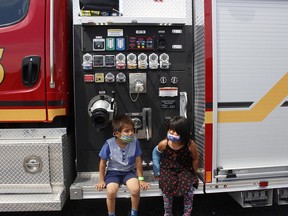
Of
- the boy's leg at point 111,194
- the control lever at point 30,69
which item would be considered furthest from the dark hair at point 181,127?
the control lever at point 30,69

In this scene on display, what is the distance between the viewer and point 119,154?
9.23 ft

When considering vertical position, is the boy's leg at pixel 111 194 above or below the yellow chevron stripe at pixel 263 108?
below

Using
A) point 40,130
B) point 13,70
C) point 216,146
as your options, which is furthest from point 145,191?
point 13,70

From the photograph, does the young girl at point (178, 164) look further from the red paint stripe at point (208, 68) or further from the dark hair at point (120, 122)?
the dark hair at point (120, 122)

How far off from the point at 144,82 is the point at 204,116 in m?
0.73

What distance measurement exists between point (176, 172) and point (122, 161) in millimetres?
548

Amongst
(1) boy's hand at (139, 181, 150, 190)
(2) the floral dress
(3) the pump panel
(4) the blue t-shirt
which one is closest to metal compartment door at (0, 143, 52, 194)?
(3) the pump panel

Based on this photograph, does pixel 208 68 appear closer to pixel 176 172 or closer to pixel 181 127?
pixel 181 127

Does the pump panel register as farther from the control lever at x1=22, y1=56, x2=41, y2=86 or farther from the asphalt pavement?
the asphalt pavement

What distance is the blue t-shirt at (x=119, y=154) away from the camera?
2.81 m

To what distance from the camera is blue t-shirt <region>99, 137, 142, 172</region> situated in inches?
110

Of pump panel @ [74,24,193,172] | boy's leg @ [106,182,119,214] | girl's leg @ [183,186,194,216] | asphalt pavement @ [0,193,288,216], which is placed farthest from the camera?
asphalt pavement @ [0,193,288,216]

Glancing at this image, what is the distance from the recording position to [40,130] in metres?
2.80

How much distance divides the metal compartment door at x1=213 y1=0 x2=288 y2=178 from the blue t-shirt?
821 millimetres
